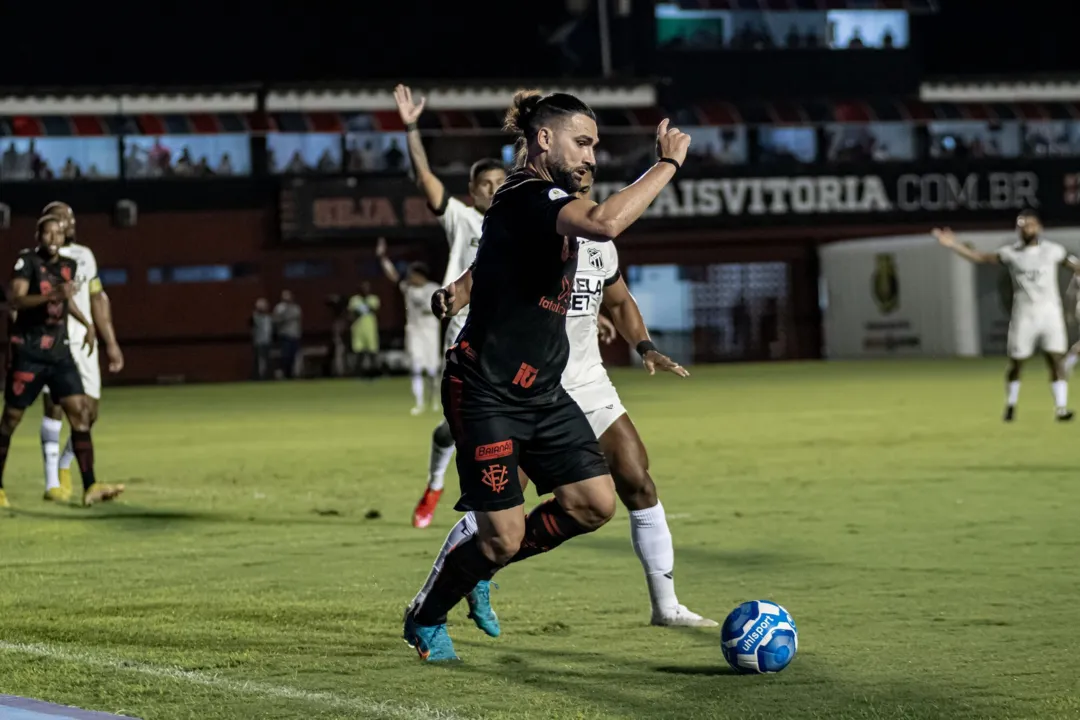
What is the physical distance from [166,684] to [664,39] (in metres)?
45.7

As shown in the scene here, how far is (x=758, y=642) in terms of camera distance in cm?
694

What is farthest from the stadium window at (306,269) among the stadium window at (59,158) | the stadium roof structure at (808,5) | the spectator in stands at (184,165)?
the stadium roof structure at (808,5)

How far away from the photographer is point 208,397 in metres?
35.8

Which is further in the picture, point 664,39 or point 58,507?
point 664,39

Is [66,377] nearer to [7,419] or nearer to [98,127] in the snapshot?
[7,419]

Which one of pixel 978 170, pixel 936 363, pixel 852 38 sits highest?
pixel 852 38

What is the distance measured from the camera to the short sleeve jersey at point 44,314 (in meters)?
13.8

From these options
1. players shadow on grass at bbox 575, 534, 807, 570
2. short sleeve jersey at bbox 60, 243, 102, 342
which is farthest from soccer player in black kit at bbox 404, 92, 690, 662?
short sleeve jersey at bbox 60, 243, 102, 342

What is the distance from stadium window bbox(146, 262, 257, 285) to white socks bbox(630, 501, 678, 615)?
1569 inches

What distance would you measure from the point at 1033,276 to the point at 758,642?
52.8ft

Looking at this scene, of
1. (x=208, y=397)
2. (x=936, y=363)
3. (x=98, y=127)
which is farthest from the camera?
(x=98, y=127)

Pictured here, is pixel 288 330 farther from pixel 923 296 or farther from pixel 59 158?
pixel 923 296

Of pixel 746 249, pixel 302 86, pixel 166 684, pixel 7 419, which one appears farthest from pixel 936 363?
pixel 166 684

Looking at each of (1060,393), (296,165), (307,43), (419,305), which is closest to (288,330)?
(296,165)
